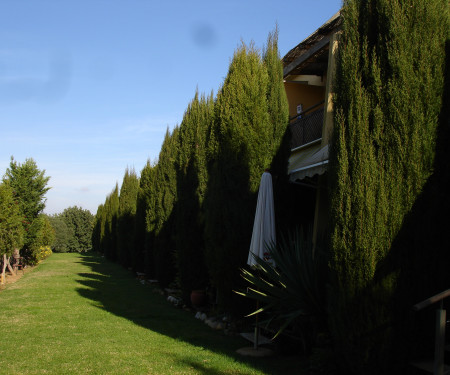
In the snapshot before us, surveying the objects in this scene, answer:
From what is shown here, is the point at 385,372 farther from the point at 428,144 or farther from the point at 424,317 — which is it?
the point at 428,144

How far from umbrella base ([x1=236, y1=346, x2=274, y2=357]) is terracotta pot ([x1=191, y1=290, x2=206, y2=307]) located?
4.75 meters

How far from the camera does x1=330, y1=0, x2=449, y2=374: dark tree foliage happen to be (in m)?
4.56

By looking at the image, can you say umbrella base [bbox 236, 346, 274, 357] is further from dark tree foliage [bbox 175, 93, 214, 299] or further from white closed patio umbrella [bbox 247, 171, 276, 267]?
dark tree foliage [bbox 175, 93, 214, 299]

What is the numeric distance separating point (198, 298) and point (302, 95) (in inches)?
323

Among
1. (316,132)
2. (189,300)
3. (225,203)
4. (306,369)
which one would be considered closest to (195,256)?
(189,300)

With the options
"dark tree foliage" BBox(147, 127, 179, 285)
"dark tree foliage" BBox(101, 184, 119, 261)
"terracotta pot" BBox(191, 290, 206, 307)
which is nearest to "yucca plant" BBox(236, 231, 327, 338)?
"terracotta pot" BBox(191, 290, 206, 307)

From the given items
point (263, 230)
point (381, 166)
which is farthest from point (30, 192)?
point (381, 166)

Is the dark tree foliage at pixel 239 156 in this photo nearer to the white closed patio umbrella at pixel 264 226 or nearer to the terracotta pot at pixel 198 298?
the white closed patio umbrella at pixel 264 226

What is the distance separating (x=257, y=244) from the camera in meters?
7.09

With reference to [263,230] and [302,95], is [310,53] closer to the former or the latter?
[302,95]

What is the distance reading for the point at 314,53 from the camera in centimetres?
1143

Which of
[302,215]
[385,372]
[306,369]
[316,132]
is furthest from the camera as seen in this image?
[316,132]

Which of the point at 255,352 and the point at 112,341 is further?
the point at 112,341

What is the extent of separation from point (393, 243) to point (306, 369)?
2281 millimetres
